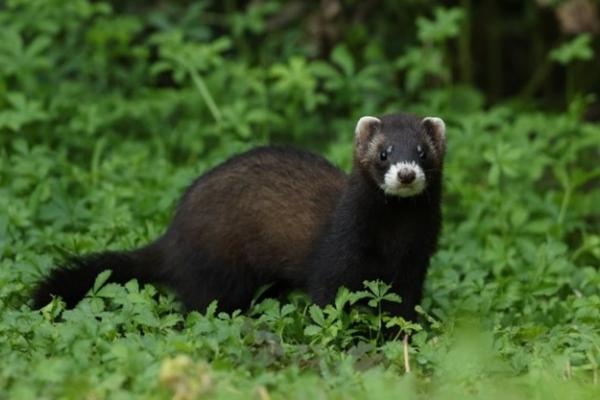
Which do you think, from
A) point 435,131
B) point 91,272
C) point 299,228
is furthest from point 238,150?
point 435,131

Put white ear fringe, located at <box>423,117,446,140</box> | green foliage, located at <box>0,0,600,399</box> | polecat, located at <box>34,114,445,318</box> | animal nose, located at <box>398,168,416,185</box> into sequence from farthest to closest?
white ear fringe, located at <box>423,117,446,140</box>
polecat, located at <box>34,114,445,318</box>
animal nose, located at <box>398,168,416,185</box>
green foliage, located at <box>0,0,600,399</box>

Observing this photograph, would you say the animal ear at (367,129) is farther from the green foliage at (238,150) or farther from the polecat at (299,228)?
the green foliage at (238,150)

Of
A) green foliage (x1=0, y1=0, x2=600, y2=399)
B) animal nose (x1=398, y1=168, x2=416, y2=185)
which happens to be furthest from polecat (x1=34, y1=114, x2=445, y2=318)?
green foliage (x1=0, y1=0, x2=600, y2=399)

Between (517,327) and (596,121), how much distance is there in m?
4.88

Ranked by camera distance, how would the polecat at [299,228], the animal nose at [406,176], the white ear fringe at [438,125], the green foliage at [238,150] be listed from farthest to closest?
the white ear fringe at [438,125]
the polecat at [299,228]
the animal nose at [406,176]
the green foliage at [238,150]

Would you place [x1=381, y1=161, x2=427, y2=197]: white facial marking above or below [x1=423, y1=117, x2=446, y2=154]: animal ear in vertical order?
below

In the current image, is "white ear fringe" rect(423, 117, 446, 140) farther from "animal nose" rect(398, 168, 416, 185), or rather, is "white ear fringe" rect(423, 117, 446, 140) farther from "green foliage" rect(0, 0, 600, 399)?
"green foliage" rect(0, 0, 600, 399)

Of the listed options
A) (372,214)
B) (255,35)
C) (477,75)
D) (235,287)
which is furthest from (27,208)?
Answer: (477,75)

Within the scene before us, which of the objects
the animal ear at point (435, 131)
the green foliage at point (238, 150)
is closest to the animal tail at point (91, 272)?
the green foliage at point (238, 150)

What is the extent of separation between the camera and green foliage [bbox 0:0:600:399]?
5.21 meters

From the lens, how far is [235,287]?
688cm

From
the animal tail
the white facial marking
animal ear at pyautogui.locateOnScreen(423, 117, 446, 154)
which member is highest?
animal ear at pyautogui.locateOnScreen(423, 117, 446, 154)

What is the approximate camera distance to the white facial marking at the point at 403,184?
620 cm

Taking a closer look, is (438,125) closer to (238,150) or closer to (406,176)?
(406,176)
